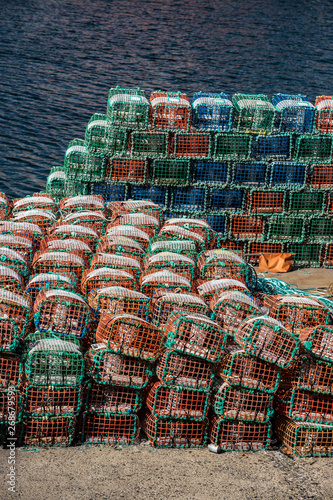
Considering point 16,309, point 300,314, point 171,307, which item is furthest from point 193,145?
point 16,309

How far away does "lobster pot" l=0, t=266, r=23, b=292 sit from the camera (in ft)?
28.1

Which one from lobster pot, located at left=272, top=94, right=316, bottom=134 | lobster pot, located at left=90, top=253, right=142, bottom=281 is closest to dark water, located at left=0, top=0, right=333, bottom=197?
lobster pot, located at left=272, top=94, right=316, bottom=134

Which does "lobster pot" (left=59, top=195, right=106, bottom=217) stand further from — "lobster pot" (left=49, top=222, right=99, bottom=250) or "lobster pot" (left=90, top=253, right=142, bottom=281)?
"lobster pot" (left=90, top=253, right=142, bottom=281)

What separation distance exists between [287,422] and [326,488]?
881mm

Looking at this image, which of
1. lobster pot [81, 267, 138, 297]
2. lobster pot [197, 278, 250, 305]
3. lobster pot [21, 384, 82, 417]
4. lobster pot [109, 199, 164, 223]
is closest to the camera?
lobster pot [21, 384, 82, 417]

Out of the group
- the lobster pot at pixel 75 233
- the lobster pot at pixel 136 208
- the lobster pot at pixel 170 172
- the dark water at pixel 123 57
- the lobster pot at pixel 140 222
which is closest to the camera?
the lobster pot at pixel 75 233

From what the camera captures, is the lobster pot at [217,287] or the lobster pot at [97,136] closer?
the lobster pot at [217,287]

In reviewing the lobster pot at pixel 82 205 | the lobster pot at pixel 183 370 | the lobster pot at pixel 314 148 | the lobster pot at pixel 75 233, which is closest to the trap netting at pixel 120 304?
the lobster pot at pixel 183 370

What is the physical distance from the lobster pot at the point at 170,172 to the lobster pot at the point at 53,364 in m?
5.66

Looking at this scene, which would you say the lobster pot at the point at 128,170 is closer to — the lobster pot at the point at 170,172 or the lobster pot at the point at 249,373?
the lobster pot at the point at 170,172

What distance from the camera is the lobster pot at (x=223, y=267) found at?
9.75m

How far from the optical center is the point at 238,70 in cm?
3284

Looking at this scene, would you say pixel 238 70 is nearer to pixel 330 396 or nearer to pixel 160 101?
pixel 160 101

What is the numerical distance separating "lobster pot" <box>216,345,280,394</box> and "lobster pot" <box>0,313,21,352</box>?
88.9 inches
